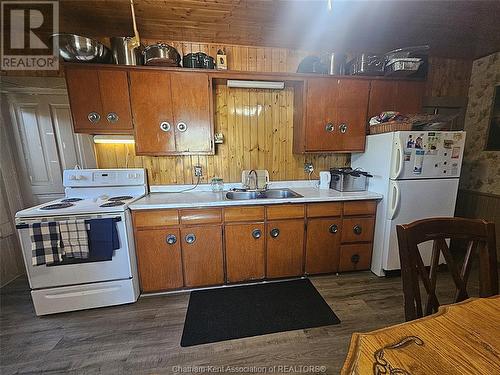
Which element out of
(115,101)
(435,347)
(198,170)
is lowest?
(435,347)

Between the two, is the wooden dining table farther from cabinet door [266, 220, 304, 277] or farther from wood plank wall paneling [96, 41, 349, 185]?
wood plank wall paneling [96, 41, 349, 185]

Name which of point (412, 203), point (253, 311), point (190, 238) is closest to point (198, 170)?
point (190, 238)

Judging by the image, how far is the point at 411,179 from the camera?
213cm

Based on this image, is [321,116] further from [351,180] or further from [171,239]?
[171,239]

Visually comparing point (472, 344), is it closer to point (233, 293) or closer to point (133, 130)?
point (233, 293)

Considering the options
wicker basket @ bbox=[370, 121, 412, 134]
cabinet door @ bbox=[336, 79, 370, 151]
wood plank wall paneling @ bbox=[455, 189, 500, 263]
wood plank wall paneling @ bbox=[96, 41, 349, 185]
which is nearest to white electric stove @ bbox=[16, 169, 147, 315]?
wood plank wall paneling @ bbox=[96, 41, 349, 185]

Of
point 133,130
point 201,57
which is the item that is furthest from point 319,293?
point 201,57

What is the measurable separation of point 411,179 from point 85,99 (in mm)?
3190

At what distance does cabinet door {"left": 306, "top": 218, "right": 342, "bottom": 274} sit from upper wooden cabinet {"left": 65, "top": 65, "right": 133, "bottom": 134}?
2.12 m

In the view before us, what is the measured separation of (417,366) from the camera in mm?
569

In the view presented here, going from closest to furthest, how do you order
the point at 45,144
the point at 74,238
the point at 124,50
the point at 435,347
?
1. the point at 435,347
2. the point at 74,238
3. the point at 124,50
4. the point at 45,144

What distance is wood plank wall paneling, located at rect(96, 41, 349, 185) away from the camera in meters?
2.42

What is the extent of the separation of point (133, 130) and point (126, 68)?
1.82 feet

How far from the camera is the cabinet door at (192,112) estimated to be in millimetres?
2107
